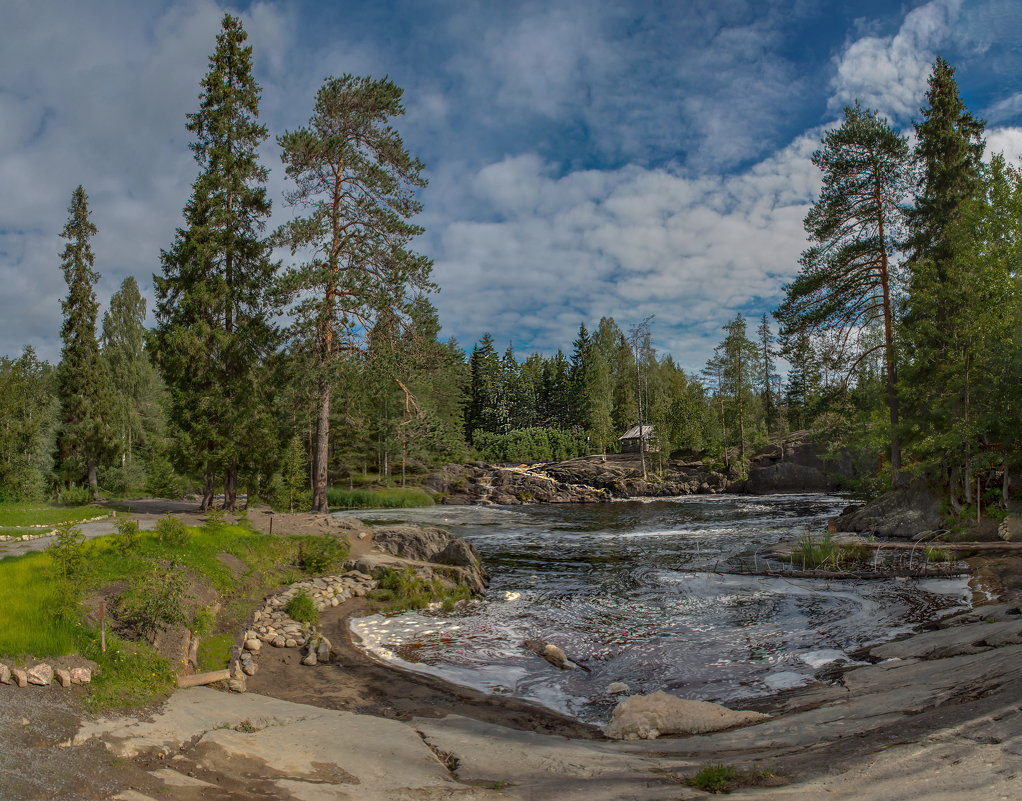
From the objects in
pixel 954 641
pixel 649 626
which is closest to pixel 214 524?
pixel 649 626

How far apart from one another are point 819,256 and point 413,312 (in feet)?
58.6

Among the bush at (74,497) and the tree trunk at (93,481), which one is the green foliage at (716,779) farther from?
the tree trunk at (93,481)

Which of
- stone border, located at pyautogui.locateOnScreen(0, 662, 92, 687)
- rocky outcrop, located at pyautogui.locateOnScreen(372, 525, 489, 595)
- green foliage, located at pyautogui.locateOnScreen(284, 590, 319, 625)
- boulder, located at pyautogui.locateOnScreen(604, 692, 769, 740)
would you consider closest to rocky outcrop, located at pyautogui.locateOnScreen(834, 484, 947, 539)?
rocky outcrop, located at pyautogui.locateOnScreen(372, 525, 489, 595)

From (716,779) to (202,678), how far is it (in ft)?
22.9

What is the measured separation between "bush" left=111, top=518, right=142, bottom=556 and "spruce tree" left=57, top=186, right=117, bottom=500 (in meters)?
25.7

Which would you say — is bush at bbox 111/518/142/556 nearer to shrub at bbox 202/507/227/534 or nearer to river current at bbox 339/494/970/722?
shrub at bbox 202/507/227/534

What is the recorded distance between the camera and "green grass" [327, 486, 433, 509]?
43.7 m

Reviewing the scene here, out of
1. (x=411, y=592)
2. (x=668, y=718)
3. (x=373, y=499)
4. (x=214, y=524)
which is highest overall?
(x=214, y=524)

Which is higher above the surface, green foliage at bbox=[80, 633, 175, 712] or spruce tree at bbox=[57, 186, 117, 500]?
spruce tree at bbox=[57, 186, 117, 500]

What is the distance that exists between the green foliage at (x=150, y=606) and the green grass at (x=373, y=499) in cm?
3476

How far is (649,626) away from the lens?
1220 cm

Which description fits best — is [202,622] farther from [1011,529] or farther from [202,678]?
[1011,529]

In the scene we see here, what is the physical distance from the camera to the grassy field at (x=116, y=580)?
6957 mm

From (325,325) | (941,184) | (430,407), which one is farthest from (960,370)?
(325,325)
